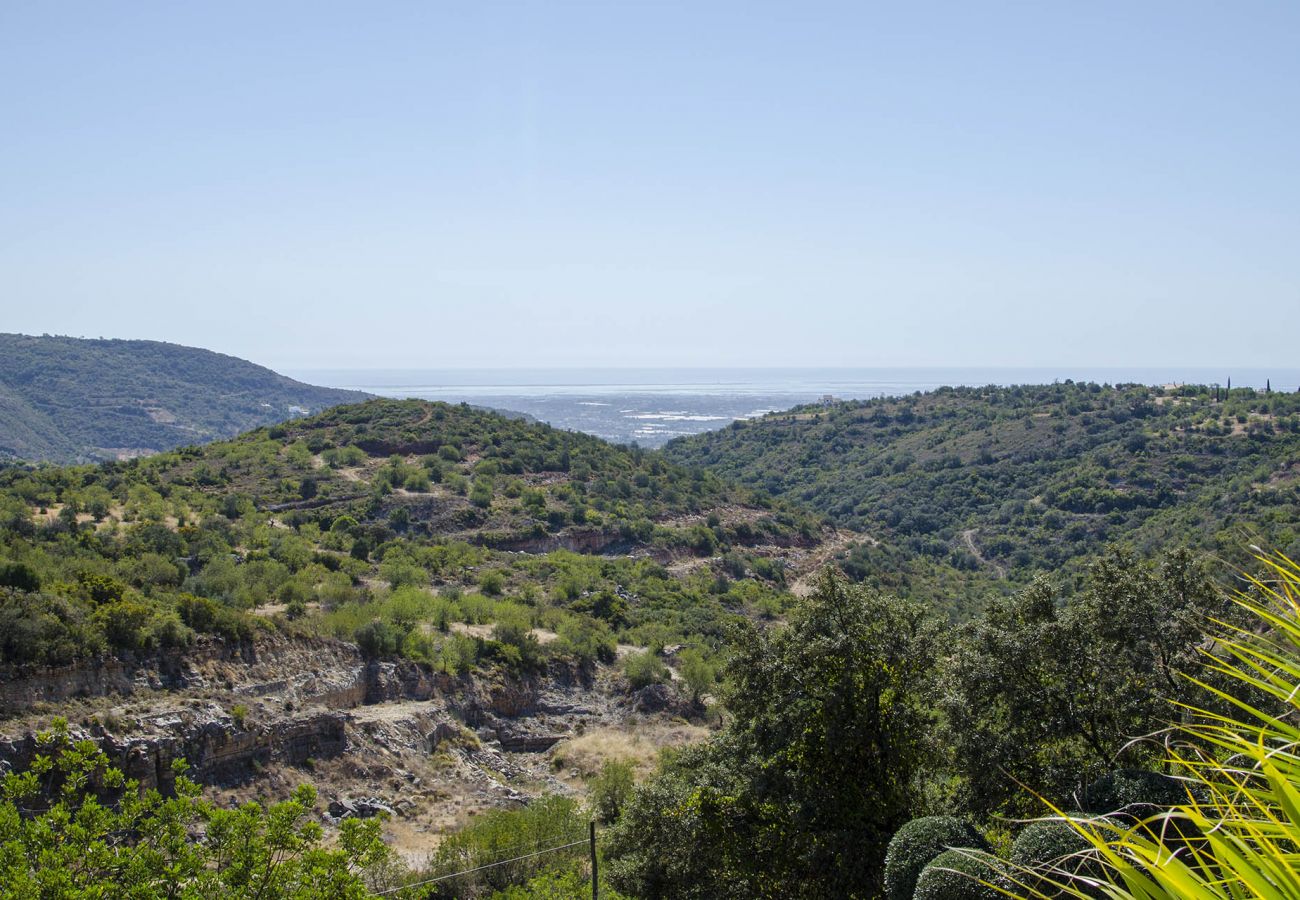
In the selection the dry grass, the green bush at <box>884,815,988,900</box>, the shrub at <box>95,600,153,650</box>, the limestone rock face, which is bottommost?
the dry grass

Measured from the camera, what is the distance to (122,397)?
117312 mm

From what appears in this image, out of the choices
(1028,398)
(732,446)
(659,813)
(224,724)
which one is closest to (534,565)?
(224,724)

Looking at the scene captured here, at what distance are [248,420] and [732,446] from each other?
77201mm

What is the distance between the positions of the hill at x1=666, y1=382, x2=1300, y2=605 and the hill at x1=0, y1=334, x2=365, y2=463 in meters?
63.7

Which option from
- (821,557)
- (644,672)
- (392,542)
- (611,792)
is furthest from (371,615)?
(821,557)

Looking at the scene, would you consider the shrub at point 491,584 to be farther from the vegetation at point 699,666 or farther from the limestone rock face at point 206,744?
the limestone rock face at point 206,744

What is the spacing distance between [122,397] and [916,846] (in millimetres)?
128282

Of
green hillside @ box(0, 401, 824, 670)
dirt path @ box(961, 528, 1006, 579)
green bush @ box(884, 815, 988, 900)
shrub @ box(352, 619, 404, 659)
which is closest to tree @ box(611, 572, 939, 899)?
green bush @ box(884, 815, 988, 900)

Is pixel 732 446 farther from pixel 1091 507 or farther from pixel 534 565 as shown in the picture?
pixel 534 565

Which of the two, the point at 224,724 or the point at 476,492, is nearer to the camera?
the point at 224,724

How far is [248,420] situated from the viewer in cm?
12975

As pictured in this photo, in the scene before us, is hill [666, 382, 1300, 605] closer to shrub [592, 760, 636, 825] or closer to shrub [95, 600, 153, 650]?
shrub [592, 760, 636, 825]

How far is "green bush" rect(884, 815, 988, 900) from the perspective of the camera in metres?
10.2

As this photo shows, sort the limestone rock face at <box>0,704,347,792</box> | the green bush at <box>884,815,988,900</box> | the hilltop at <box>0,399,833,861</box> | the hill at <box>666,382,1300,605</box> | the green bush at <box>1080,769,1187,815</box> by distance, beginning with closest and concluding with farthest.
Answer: the green bush at <box>1080,769,1187,815</box>
the green bush at <box>884,815,988,900</box>
the limestone rock face at <box>0,704,347,792</box>
the hilltop at <box>0,399,833,861</box>
the hill at <box>666,382,1300,605</box>
